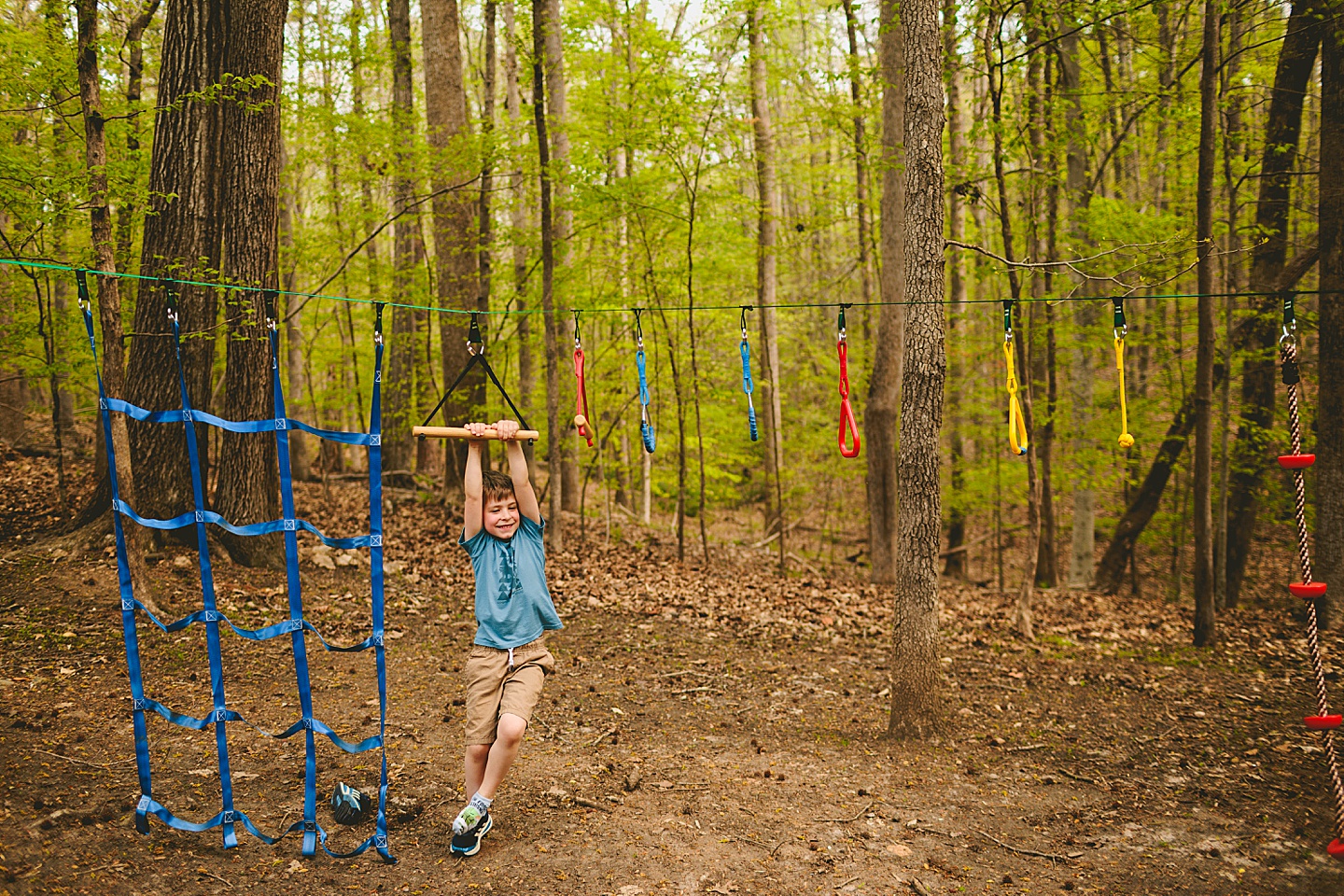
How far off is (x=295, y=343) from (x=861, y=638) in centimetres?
891

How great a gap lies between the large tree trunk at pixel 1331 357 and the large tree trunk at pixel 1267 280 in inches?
31.2

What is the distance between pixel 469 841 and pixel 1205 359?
7.99 meters

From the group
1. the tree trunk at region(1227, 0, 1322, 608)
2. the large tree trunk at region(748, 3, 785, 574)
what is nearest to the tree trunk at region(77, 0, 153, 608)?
the large tree trunk at region(748, 3, 785, 574)

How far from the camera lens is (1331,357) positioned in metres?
8.02

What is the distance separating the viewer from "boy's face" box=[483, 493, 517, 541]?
4.02 metres

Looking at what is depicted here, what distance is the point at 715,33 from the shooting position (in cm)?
1228

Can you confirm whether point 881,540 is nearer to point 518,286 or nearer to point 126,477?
point 518,286

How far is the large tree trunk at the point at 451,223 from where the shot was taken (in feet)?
34.7

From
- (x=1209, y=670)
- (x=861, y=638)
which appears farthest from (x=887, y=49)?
(x=1209, y=670)

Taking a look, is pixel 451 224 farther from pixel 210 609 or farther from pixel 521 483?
pixel 210 609

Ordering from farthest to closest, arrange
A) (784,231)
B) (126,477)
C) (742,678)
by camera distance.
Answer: (784,231)
(742,678)
(126,477)

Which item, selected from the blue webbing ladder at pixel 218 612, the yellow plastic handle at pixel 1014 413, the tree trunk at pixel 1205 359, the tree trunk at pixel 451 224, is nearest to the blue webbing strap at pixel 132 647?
the blue webbing ladder at pixel 218 612

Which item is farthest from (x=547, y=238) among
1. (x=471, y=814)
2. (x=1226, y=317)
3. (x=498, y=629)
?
(x=1226, y=317)

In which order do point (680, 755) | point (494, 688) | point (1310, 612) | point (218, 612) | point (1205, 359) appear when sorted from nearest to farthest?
1. point (218, 612)
2. point (494, 688)
3. point (1310, 612)
4. point (680, 755)
5. point (1205, 359)
